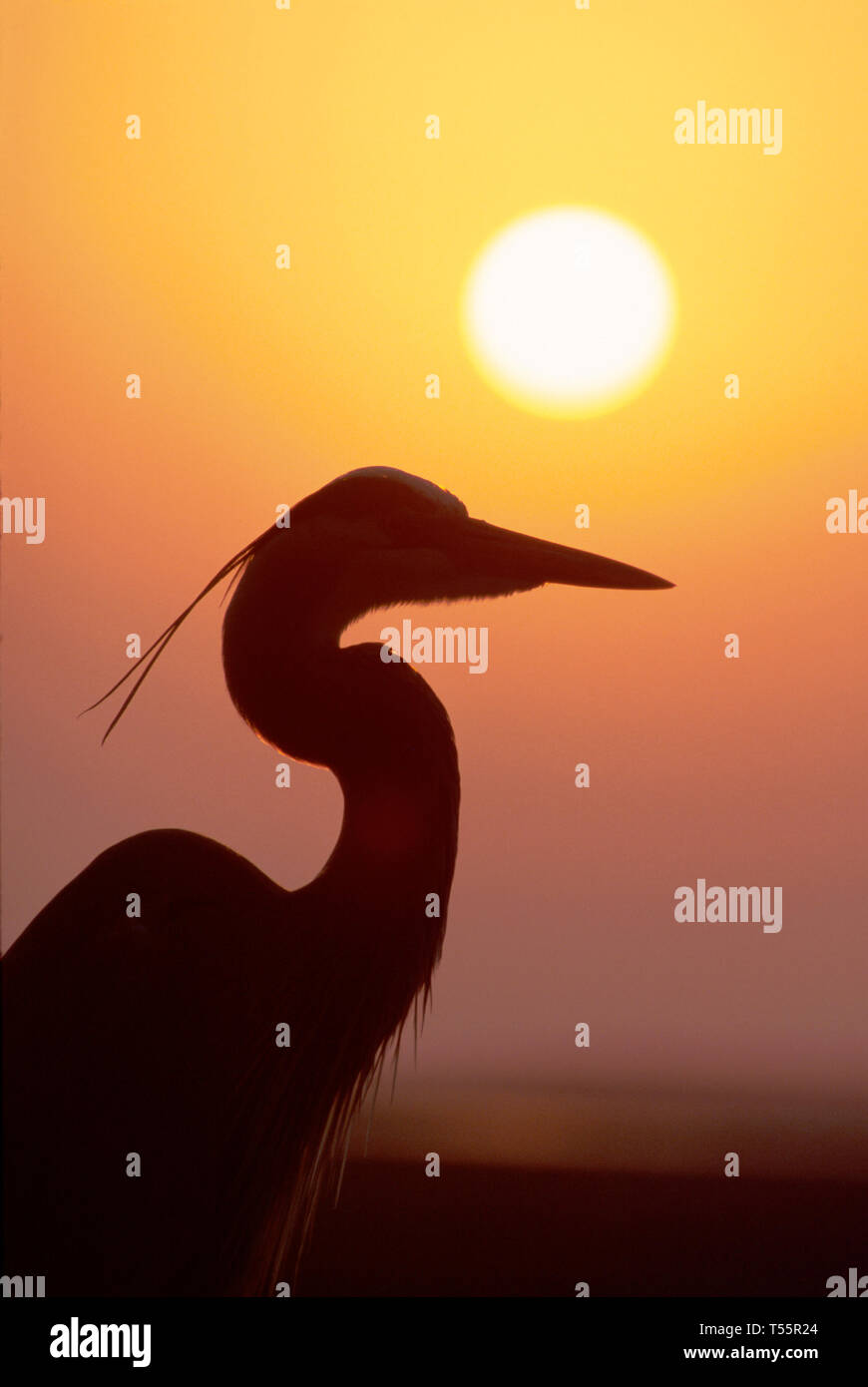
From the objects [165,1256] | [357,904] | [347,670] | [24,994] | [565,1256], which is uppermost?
[347,670]

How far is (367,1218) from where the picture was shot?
192cm

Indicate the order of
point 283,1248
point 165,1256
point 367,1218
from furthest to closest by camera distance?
point 367,1218 → point 283,1248 → point 165,1256

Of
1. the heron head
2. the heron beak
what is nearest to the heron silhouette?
the heron head

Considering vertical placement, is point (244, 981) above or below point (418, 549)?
below

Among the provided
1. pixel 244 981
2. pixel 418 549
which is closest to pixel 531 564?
pixel 418 549

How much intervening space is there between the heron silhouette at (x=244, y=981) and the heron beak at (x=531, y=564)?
11 cm

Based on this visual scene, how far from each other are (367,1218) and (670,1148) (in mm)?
644

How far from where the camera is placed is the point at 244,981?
122 centimetres

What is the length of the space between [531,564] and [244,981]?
66 centimetres

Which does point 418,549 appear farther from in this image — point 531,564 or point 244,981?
point 244,981

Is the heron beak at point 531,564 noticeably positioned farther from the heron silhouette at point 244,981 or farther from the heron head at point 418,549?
the heron silhouette at point 244,981

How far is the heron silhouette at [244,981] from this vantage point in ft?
3.85
